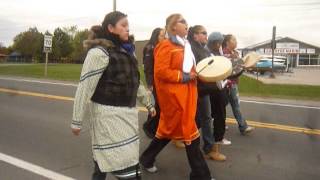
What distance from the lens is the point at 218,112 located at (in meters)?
6.62

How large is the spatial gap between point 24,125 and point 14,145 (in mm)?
1799

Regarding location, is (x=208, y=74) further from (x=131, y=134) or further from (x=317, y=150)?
(x=317, y=150)

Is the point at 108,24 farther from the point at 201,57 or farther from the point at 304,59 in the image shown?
the point at 304,59

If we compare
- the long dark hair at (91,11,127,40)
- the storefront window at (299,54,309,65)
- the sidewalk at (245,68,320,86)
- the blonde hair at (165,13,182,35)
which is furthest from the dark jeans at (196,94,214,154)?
the storefront window at (299,54,309,65)

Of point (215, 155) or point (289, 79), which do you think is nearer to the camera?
point (215, 155)

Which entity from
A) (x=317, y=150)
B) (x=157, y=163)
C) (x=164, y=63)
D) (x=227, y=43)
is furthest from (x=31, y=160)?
(x=317, y=150)

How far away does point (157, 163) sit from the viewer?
21.0ft

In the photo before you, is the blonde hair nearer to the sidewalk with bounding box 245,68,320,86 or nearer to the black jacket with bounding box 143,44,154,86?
the black jacket with bounding box 143,44,154,86

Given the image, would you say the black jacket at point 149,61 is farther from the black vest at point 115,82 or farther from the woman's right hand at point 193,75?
the black vest at point 115,82

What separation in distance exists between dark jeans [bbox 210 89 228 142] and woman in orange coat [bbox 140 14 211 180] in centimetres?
120

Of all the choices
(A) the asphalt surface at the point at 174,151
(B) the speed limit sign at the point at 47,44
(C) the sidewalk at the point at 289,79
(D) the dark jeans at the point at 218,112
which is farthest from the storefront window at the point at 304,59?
(D) the dark jeans at the point at 218,112

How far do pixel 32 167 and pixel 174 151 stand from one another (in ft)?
6.62

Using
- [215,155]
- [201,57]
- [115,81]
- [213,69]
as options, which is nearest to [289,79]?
[215,155]

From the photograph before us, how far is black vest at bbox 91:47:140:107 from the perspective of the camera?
13.5 feet
